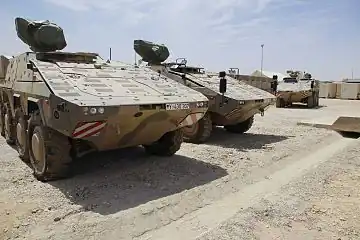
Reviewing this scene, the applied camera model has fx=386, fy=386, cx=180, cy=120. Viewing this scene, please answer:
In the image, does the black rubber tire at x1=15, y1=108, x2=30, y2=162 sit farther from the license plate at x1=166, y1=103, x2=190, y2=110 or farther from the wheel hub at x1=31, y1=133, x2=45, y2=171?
the license plate at x1=166, y1=103, x2=190, y2=110

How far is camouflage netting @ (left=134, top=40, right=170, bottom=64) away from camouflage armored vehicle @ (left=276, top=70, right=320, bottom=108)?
36.0 feet

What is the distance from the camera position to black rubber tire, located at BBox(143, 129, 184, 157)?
640cm

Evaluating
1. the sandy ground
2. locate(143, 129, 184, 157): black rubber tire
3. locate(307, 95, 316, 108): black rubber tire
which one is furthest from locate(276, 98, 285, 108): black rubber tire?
locate(143, 129, 184, 157): black rubber tire

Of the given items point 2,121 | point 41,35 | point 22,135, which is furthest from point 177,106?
point 2,121

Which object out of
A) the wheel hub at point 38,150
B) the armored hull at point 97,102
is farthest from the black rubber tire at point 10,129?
the wheel hub at point 38,150

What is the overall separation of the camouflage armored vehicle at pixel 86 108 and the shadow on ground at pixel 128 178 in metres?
0.34

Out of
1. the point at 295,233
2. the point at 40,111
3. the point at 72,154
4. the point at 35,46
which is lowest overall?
the point at 295,233

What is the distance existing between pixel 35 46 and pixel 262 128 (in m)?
6.73

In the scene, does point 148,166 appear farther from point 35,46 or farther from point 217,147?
point 35,46

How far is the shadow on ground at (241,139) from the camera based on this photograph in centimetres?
826

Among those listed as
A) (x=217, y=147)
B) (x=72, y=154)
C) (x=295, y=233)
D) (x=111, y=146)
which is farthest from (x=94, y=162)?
(x=295, y=233)

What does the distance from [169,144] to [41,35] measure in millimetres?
3169

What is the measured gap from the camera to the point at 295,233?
358 centimetres

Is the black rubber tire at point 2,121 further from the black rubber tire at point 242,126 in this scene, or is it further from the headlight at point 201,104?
the black rubber tire at point 242,126
